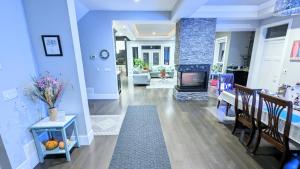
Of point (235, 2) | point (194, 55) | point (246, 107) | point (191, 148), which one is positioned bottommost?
point (191, 148)

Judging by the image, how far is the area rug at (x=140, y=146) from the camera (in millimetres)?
2062

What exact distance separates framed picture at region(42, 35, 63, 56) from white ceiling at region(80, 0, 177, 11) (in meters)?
2.22

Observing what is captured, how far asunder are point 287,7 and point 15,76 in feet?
12.9

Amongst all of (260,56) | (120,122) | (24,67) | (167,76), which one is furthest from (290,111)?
(167,76)

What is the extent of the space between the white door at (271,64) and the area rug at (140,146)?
3.99m

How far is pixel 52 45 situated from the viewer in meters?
2.07

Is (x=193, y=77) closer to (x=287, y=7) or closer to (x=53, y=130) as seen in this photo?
(x=287, y=7)

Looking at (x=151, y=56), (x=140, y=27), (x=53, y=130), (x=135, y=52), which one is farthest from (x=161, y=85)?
(x=53, y=130)

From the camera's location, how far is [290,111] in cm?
162

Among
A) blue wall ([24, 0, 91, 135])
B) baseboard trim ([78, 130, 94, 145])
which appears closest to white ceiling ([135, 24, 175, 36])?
blue wall ([24, 0, 91, 135])

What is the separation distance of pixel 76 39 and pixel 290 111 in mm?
3029

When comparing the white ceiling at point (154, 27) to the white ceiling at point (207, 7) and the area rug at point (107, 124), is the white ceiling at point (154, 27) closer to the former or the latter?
the white ceiling at point (207, 7)

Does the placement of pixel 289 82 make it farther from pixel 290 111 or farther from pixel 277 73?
pixel 290 111

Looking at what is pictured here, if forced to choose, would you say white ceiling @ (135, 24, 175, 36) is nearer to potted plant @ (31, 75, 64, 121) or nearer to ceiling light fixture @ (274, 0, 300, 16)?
ceiling light fixture @ (274, 0, 300, 16)
